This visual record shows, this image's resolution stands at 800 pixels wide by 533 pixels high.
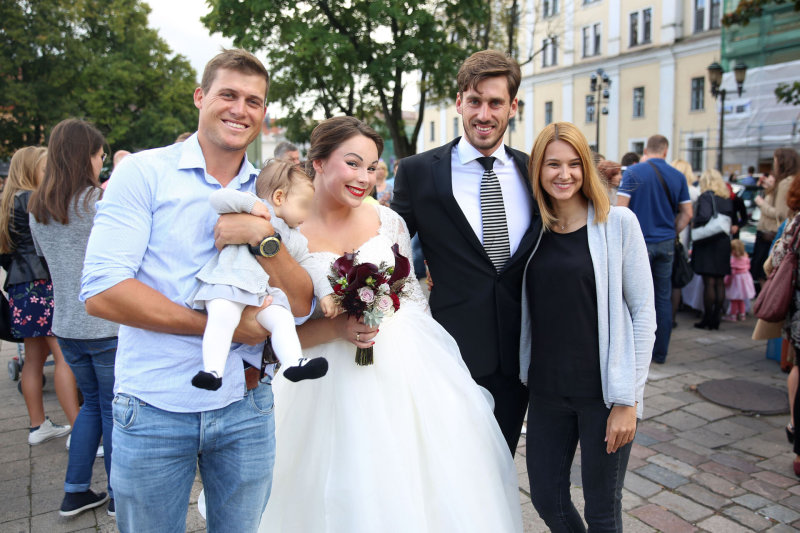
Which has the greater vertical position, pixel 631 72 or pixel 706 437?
pixel 631 72

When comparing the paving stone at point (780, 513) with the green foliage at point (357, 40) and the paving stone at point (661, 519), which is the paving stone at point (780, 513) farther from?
the green foliage at point (357, 40)

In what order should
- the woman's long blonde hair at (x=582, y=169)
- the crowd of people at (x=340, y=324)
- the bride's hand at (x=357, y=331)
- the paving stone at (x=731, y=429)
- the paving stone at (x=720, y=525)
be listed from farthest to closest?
the paving stone at (x=731, y=429)
the paving stone at (x=720, y=525)
the woman's long blonde hair at (x=582, y=169)
the bride's hand at (x=357, y=331)
the crowd of people at (x=340, y=324)

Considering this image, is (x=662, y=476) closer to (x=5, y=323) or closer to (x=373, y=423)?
Answer: (x=373, y=423)

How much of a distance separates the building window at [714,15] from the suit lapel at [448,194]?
34723 millimetres

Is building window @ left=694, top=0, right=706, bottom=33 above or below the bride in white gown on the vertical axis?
above

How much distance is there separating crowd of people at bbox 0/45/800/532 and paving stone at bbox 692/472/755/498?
1.68 m

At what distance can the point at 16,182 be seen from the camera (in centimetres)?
422

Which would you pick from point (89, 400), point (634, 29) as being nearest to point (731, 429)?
point (89, 400)

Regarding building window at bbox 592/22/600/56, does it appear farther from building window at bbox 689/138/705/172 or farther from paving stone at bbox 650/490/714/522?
paving stone at bbox 650/490/714/522

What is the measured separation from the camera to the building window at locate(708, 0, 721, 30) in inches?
1212

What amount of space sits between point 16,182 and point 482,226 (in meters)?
3.54

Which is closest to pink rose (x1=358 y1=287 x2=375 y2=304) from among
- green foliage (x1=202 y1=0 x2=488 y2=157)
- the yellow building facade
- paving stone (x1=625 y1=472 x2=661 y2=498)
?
paving stone (x1=625 y1=472 x2=661 y2=498)

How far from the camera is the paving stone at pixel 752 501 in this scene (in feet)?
11.7

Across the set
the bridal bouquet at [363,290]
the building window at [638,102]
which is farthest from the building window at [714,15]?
the bridal bouquet at [363,290]
